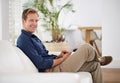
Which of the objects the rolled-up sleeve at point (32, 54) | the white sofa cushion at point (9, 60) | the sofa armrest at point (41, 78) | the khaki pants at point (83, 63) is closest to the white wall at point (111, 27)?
the khaki pants at point (83, 63)

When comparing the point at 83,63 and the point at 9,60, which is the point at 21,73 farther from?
the point at 83,63

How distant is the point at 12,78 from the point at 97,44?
6013 millimetres

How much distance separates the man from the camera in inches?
96.3

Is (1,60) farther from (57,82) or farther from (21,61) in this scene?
(57,82)

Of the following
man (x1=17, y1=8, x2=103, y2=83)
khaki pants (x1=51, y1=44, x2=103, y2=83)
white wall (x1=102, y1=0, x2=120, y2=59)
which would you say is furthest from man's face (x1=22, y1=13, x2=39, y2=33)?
white wall (x1=102, y1=0, x2=120, y2=59)

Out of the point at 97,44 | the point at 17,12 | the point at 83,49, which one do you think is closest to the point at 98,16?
the point at 97,44

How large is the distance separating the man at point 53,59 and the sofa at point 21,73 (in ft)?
0.33

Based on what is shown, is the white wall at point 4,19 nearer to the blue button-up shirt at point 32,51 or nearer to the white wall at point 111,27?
the blue button-up shirt at point 32,51

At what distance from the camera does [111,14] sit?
513 cm

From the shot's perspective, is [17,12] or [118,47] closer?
[118,47]

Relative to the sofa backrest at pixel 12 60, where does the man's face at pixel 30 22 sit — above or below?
above

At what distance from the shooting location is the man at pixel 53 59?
2445 millimetres

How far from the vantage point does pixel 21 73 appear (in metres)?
1.89

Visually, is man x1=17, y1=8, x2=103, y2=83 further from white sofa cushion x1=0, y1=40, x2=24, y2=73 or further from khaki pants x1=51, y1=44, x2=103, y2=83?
white sofa cushion x1=0, y1=40, x2=24, y2=73
